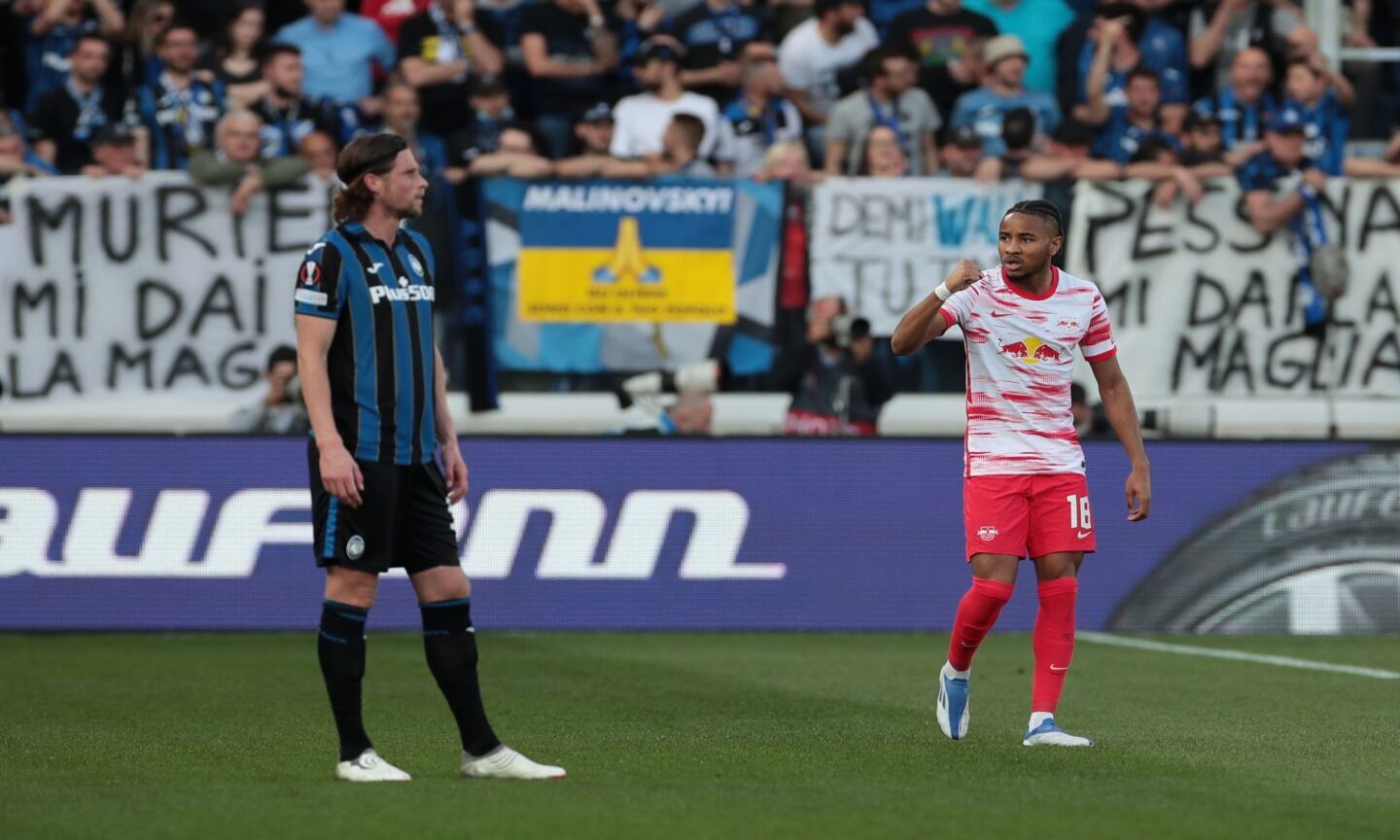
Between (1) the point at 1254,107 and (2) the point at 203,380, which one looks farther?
(1) the point at 1254,107

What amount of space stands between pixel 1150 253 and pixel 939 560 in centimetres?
297

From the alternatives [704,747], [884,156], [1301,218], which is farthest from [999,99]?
[704,747]

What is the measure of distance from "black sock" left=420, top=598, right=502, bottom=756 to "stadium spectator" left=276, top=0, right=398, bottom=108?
962 centimetres

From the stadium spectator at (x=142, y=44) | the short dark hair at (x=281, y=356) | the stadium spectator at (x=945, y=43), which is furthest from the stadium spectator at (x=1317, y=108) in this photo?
the stadium spectator at (x=142, y=44)

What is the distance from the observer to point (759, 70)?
1627 centimetres

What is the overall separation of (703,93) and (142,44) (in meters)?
4.26

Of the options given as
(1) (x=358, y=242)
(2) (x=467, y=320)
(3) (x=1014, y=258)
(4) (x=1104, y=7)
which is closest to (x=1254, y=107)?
(4) (x=1104, y=7)

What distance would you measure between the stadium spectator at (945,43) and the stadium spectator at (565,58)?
2.24m

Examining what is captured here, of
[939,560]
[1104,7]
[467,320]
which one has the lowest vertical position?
[939,560]

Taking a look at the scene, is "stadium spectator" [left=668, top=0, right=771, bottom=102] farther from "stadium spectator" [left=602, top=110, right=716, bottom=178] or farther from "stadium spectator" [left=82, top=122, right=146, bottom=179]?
"stadium spectator" [left=82, top=122, right=146, bottom=179]

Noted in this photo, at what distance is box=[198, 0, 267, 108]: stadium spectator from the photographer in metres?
15.6

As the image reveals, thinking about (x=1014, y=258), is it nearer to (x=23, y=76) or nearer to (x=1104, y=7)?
(x=1104, y=7)

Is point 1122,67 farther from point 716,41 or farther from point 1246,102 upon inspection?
point 716,41

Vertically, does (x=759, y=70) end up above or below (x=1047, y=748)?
above
